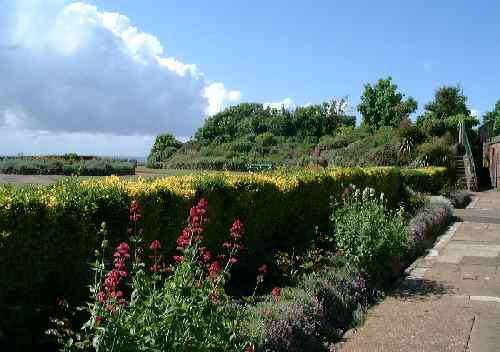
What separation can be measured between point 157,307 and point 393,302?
13.6 feet

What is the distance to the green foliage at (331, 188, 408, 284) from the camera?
738cm

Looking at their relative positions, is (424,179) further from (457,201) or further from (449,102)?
(449,102)

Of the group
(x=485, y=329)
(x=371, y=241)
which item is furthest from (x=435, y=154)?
(x=485, y=329)

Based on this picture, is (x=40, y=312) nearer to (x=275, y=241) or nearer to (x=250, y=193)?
(x=250, y=193)

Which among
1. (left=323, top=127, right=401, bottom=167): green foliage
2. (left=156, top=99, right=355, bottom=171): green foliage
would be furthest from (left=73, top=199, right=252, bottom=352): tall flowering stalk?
(left=156, top=99, right=355, bottom=171): green foliage

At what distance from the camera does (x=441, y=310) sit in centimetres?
633

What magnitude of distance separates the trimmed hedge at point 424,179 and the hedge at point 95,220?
11876mm

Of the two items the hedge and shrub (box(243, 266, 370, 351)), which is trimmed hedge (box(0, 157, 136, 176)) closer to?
the hedge

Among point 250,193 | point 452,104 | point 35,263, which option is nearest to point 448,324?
point 250,193

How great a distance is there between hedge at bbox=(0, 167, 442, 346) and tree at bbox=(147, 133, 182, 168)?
3628cm

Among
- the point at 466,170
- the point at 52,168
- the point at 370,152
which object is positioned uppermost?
the point at 370,152

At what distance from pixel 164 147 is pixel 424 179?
35.0 metres

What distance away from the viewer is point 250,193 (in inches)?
288

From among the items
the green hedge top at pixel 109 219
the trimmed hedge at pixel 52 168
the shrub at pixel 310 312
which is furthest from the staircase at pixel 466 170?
the shrub at pixel 310 312
